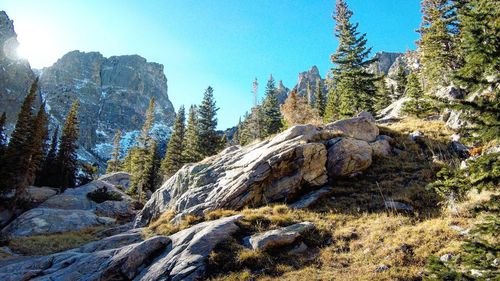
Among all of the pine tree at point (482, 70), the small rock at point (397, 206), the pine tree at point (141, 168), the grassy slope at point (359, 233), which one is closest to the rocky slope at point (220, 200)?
the grassy slope at point (359, 233)

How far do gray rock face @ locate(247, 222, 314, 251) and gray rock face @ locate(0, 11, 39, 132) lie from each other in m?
158

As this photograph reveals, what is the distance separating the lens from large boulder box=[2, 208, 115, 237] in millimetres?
28234

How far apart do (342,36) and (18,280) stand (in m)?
37.4

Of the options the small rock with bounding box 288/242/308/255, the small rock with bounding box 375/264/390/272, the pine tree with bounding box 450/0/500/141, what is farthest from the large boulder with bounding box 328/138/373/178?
the pine tree with bounding box 450/0/500/141

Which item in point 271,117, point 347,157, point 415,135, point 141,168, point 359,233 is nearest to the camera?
point 359,233

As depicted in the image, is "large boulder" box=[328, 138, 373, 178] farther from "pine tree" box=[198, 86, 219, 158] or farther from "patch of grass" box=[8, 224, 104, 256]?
"pine tree" box=[198, 86, 219, 158]

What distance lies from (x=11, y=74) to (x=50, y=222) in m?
155

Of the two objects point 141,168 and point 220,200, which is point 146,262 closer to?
point 220,200

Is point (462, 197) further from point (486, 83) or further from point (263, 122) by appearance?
point (263, 122)

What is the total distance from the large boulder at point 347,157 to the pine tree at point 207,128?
1089 inches

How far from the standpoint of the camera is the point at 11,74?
150 meters

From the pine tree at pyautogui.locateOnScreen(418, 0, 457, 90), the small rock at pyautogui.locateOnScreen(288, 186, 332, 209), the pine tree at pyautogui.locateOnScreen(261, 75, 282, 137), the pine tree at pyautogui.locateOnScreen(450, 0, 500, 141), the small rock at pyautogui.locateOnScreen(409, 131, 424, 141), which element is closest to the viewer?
the pine tree at pyautogui.locateOnScreen(450, 0, 500, 141)

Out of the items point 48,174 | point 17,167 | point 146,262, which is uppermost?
point 48,174

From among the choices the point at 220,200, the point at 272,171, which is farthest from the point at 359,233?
the point at 220,200
